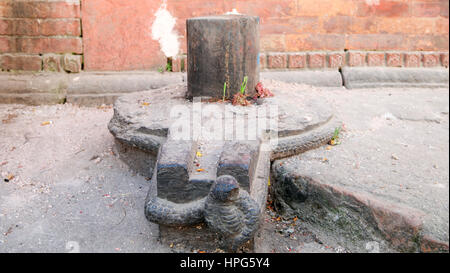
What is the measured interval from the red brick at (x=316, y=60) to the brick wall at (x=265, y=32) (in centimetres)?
1

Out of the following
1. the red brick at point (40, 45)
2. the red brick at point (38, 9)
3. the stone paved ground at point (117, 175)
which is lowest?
the stone paved ground at point (117, 175)

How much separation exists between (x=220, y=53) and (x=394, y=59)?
2.78 m

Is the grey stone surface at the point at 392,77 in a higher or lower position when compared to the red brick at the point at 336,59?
lower

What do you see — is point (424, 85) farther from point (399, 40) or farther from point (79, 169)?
point (79, 169)

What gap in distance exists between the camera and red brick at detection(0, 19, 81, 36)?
4.61 metres

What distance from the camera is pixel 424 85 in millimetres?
5055

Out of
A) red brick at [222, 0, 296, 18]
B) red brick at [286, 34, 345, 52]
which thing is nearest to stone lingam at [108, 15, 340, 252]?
red brick at [286, 34, 345, 52]

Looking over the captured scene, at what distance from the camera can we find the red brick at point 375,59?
5.10m

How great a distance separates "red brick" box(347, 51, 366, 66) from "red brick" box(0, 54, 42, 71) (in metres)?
3.49

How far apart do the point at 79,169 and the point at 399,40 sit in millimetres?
3902

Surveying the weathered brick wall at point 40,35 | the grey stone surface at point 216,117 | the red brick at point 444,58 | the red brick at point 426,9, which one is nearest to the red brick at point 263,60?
the grey stone surface at point 216,117

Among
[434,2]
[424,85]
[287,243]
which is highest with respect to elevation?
[434,2]

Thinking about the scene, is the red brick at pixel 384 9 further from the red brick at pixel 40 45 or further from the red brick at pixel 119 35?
the red brick at pixel 40 45

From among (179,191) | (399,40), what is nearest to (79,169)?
(179,191)
